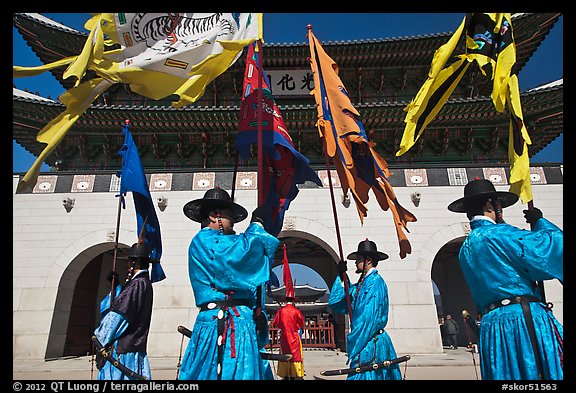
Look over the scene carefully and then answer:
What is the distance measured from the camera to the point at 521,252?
2.66m

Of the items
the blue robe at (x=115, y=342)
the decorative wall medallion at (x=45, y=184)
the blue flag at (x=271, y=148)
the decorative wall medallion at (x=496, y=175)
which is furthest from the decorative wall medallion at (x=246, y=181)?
the blue robe at (x=115, y=342)

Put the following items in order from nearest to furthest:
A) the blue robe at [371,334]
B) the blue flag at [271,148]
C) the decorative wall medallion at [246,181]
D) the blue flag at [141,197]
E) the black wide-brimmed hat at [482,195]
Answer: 1. the black wide-brimmed hat at [482,195]
2. the blue robe at [371,334]
3. the blue flag at [271,148]
4. the blue flag at [141,197]
5. the decorative wall medallion at [246,181]

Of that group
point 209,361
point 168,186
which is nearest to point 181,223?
point 168,186

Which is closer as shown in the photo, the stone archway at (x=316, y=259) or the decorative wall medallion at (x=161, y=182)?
the decorative wall medallion at (x=161, y=182)

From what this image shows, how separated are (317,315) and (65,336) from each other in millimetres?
16053

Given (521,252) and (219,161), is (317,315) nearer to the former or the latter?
(219,161)

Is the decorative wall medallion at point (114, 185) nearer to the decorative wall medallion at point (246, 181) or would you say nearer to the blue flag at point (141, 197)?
the decorative wall medallion at point (246, 181)

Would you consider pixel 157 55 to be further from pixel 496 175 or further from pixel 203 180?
pixel 496 175

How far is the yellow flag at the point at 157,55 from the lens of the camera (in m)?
3.70

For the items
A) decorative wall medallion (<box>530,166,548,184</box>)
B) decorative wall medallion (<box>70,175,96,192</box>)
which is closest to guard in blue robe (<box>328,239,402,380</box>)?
decorative wall medallion (<box>530,166,548,184</box>)

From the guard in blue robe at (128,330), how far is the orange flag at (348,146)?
2.56 metres

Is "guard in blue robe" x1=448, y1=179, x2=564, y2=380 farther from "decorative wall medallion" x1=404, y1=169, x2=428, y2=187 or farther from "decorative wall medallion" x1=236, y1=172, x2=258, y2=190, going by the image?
"decorative wall medallion" x1=236, y1=172, x2=258, y2=190

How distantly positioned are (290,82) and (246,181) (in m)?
4.66

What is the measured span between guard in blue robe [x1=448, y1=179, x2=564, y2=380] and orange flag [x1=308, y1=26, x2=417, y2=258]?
1188 mm
